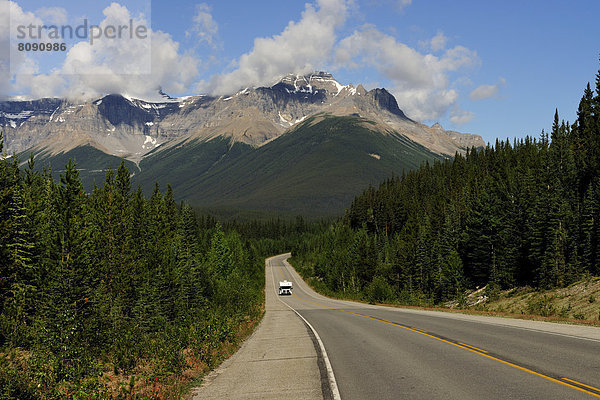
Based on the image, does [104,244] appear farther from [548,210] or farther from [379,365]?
[548,210]

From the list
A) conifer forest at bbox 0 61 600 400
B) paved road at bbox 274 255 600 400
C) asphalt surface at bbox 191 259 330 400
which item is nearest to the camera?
paved road at bbox 274 255 600 400

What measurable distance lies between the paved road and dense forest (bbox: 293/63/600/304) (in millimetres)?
30986

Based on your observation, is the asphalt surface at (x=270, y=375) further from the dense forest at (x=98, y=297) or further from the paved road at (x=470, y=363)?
the dense forest at (x=98, y=297)

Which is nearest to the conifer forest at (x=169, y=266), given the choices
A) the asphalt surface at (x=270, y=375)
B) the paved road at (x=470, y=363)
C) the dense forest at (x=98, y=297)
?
the dense forest at (x=98, y=297)

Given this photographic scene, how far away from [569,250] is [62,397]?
58088 mm

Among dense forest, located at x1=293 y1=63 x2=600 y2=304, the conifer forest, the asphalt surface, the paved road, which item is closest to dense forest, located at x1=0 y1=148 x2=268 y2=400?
the conifer forest

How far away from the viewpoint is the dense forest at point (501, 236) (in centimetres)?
5131

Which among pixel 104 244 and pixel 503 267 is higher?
pixel 104 244

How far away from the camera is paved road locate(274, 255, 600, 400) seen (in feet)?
28.2

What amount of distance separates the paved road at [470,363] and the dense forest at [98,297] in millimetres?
5040

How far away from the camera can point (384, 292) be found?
51844 millimetres

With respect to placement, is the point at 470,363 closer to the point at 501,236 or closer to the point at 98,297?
the point at 98,297

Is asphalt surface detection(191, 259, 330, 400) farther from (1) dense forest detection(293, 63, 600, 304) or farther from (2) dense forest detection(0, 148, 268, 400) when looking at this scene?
(1) dense forest detection(293, 63, 600, 304)

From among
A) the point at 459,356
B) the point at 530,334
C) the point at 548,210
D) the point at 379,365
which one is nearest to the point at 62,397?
the point at 379,365
